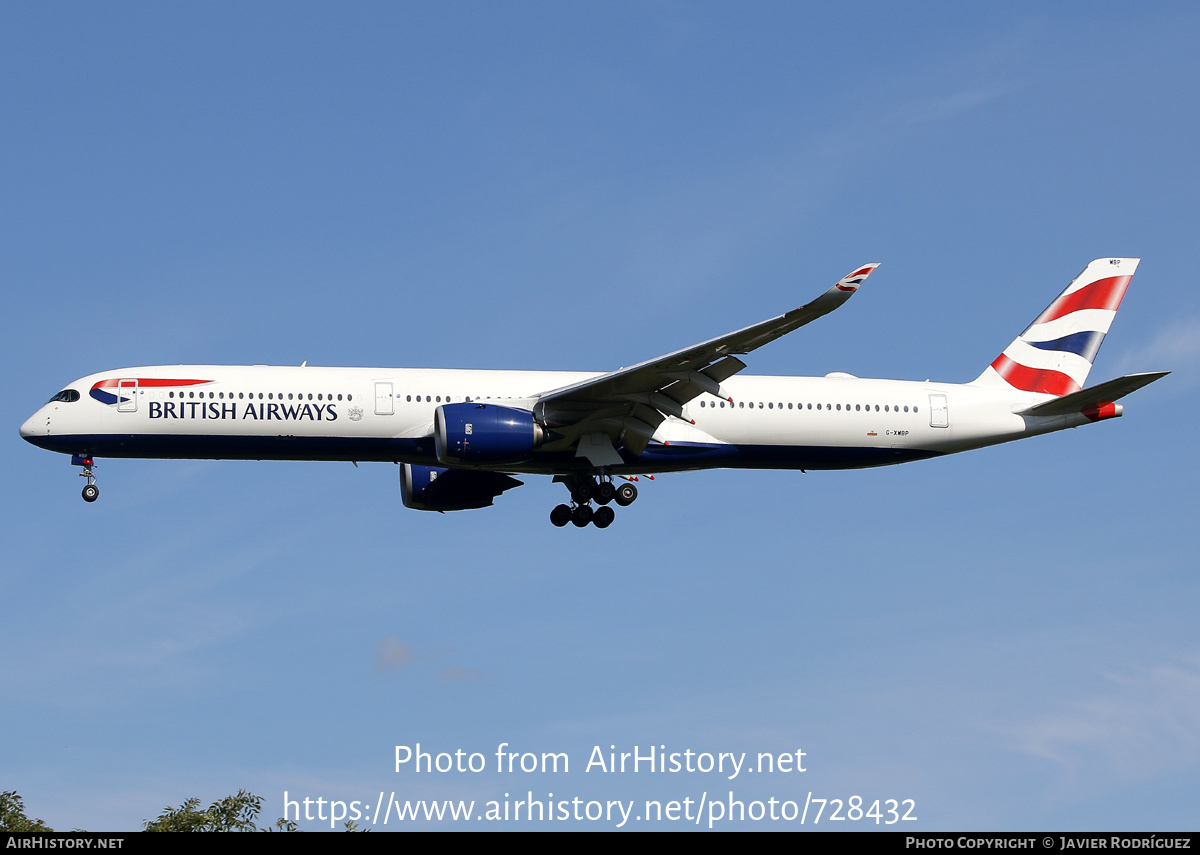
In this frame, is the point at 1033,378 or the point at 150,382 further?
the point at 1033,378

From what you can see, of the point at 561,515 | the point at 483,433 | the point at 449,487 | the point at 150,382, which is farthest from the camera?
the point at 449,487

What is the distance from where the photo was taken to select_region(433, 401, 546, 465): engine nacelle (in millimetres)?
31719

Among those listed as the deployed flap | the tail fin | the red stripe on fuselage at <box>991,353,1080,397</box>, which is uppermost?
the tail fin

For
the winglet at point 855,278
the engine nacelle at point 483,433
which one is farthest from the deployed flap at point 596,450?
the winglet at point 855,278

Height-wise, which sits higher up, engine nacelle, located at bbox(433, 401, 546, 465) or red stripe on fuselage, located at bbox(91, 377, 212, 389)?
red stripe on fuselage, located at bbox(91, 377, 212, 389)

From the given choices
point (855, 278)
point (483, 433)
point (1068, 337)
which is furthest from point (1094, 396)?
point (483, 433)

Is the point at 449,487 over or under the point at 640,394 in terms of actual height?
over

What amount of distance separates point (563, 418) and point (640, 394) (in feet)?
6.11

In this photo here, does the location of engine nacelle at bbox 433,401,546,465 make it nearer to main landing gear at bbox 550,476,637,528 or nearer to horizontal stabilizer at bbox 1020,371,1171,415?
main landing gear at bbox 550,476,637,528

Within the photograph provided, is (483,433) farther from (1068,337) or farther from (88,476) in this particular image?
(1068,337)

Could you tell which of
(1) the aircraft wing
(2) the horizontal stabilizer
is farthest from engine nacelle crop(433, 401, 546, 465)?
(2) the horizontal stabilizer

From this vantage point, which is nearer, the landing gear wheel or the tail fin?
the landing gear wheel

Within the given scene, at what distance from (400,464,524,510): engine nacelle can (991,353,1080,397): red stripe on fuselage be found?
1362 cm

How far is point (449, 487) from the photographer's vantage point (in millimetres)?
37906
